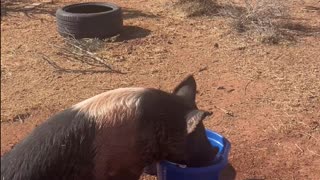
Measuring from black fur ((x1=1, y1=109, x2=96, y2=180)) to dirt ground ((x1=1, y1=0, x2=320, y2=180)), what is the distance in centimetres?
95

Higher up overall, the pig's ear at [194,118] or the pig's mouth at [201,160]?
the pig's ear at [194,118]

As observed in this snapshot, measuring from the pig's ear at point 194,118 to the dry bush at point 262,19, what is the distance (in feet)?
14.6

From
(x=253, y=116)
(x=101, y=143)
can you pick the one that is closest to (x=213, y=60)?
(x=253, y=116)

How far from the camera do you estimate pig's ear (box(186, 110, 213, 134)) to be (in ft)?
13.6

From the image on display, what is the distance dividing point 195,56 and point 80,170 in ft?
14.0

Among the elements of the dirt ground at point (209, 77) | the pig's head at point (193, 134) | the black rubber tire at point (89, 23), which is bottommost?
the dirt ground at point (209, 77)

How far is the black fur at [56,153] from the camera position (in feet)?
11.8

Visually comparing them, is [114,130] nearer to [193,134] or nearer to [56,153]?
[56,153]

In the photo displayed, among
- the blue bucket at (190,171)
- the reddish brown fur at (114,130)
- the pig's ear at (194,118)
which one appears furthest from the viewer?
the blue bucket at (190,171)

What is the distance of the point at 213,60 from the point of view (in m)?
7.79

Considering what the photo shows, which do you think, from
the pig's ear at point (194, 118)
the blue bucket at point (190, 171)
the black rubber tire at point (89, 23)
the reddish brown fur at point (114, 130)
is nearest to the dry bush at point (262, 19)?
the black rubber tire at point (89, 23)

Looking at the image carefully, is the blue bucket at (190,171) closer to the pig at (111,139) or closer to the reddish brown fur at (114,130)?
the pig at (111,139)

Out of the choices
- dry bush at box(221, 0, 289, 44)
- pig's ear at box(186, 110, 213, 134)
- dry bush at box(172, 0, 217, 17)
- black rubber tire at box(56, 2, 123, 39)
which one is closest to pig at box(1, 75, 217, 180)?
pig's ear at box(186, 110, 213, 134)

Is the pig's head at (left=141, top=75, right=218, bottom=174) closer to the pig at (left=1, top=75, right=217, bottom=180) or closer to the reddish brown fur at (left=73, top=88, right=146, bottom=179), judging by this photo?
the pig at (left=1, top=75, right=217, bottom=180)
